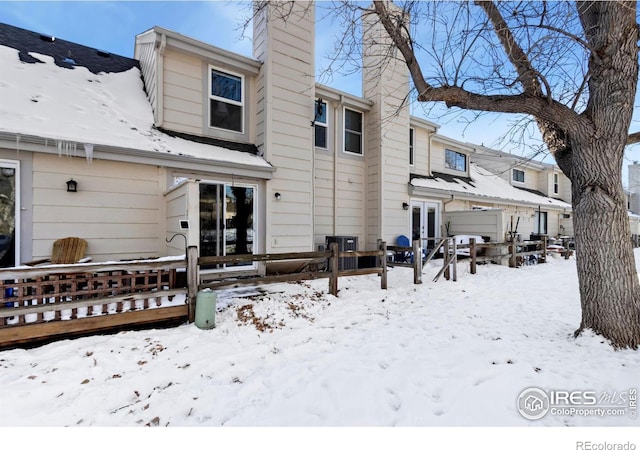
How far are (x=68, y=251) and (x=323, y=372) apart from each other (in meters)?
4.93

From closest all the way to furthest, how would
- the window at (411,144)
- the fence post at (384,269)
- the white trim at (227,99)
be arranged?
the fence post at (384,269), the white trim at (227,99), the window at (411,144)

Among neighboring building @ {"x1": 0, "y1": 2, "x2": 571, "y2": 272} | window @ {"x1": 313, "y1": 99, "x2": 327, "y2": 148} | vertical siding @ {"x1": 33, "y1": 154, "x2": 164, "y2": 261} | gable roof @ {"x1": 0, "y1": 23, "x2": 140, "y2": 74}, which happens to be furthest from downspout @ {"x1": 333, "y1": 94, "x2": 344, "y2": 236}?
gable roof @ {"x1": 0, "y1": 23, "x2": 140, "y2": 74}

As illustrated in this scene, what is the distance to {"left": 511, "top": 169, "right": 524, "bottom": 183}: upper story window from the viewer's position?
1708 cm

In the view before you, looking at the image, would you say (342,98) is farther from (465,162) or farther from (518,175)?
(518,175)

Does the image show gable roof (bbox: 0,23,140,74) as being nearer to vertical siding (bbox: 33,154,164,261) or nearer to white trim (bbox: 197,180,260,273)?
vertical siding (bbox: 33,154,164,261)

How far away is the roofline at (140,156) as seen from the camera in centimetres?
494

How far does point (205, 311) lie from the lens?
4266 millimetres

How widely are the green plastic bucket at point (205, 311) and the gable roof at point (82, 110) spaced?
123 inches

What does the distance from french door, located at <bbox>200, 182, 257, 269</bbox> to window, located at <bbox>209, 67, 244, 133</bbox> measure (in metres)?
1.68

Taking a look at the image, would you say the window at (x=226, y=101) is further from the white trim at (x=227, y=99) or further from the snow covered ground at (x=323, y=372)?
the snow covered ground at (x=323, y=372)

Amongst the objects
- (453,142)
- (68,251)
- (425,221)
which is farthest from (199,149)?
(453,142)

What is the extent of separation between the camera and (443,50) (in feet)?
15.2

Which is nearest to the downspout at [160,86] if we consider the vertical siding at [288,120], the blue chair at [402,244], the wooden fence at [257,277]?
the vertical siding at [288,120]
